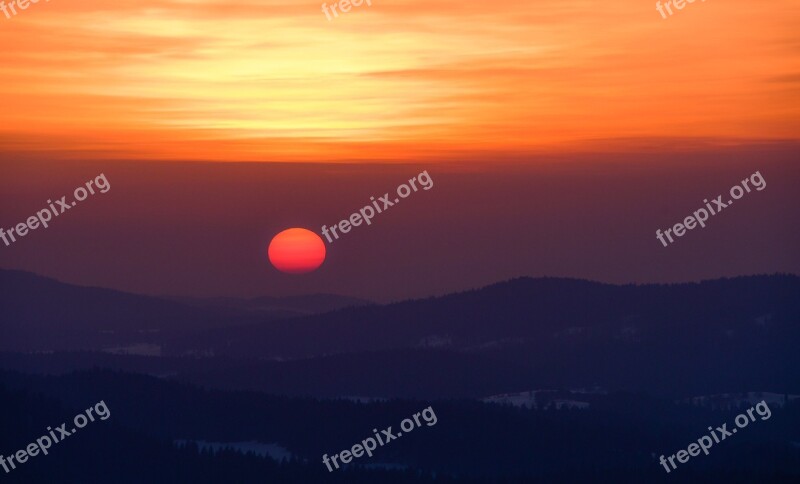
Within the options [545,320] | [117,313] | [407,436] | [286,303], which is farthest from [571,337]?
[407,436]

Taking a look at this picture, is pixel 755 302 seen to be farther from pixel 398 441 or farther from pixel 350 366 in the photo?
pixel 398 441

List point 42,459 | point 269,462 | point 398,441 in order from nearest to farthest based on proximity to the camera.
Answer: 1. point 42,459
2. point 269,462
3. point 398,441

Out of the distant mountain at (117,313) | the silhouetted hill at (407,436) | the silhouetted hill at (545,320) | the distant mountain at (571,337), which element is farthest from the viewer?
the distant mountain at (117,313)

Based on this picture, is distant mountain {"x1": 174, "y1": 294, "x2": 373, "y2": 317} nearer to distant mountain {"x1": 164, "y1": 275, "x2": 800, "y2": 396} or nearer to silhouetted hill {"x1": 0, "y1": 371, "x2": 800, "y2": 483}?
distant mountain {"x1": 164, "y1": 275, "x2": 800, "y2": 396}

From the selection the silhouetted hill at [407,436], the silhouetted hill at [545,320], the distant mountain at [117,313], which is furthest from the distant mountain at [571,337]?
the silhouetted hill at [407,436]

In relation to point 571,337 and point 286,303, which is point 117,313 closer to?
point 286,303

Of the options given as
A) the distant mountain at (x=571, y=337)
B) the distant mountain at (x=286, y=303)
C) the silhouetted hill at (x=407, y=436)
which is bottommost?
the silhouetted hill at (x=407, y=436)

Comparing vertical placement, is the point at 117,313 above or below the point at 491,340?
above

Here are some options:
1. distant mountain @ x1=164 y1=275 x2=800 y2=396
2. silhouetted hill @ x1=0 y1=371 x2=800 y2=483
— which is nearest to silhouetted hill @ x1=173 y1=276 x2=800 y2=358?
distant mountain @ x1=164 y1=275 x2=800 y2=396

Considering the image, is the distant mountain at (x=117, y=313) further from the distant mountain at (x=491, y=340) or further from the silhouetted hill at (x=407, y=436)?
the silhouetted hill at (x=407, y=436)

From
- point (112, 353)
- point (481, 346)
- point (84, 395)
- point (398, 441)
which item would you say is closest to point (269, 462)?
point (398, 441)

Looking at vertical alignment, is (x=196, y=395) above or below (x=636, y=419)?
above
